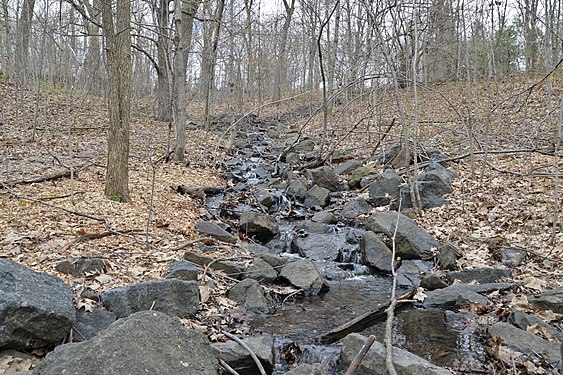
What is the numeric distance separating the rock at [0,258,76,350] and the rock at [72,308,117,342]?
17 cm

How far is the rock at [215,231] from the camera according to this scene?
768 cm

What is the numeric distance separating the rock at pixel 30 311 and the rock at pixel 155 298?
62cm

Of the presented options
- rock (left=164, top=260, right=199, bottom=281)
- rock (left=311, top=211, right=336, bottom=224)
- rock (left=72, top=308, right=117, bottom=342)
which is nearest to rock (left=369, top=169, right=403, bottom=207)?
rock (left=311, top=211, right=336, bottom=224)

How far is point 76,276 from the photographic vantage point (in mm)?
5051

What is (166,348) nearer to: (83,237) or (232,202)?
(83,237)

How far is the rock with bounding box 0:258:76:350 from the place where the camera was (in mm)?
3363

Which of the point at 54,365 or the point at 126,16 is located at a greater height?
the point at 126,16

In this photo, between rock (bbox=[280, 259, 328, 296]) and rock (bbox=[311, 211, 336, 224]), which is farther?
rock (bbox=[311, 211, 336, 224])

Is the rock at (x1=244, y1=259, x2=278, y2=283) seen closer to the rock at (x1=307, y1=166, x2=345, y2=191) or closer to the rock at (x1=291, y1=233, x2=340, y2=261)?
the rock at (x1=291, y1=233, x2=340, y2=261)

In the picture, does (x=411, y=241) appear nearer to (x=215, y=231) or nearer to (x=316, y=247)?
(x=316, y=247)

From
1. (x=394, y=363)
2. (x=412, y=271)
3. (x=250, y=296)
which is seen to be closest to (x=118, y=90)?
(x=250, y=296)

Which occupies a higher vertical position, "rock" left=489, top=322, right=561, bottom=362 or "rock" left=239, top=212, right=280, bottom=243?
"rock" left=239, top=212, right=280, bottom=243

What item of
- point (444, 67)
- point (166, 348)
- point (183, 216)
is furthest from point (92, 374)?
point (444, 67)

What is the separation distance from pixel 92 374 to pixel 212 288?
119 inches
